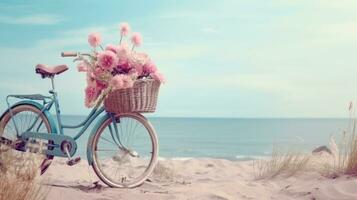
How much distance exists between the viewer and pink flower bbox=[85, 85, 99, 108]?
20.2ft

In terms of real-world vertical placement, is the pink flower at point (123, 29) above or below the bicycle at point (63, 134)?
above

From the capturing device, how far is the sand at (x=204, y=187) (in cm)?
582

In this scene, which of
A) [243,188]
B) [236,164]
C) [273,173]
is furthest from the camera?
[236,164]

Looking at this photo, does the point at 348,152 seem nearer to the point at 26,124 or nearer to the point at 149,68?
the point at 149,68

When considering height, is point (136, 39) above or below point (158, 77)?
above

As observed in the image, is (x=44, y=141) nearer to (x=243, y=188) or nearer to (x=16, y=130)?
(x=16, y=130)

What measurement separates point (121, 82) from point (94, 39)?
644mm

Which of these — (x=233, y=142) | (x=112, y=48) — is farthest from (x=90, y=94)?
(x=233, y=142)

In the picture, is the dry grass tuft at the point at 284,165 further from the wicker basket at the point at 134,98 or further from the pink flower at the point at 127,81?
the pink flower at the point at 127,81

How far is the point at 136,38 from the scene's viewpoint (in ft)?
20.8

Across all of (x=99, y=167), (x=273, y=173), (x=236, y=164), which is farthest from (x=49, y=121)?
(x=236, y=164)

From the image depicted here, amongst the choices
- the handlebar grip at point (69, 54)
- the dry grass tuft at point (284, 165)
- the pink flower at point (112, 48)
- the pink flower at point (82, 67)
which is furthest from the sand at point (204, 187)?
the pink flower at point (112, 48)

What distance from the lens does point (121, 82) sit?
5.91m

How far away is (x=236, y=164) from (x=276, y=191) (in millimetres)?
3432
